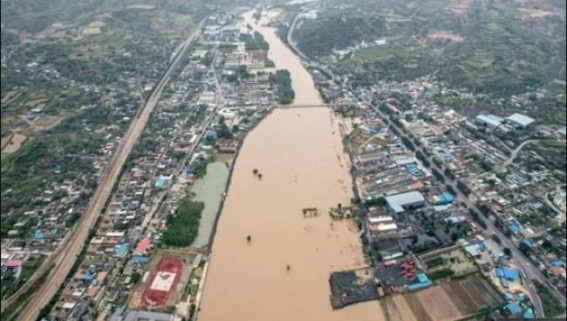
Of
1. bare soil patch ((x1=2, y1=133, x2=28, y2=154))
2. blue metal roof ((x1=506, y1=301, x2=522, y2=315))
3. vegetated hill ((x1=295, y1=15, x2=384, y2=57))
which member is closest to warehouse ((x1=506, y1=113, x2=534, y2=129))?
blue metal roof ((x1=506, y1=301, x2=522, y2=315))

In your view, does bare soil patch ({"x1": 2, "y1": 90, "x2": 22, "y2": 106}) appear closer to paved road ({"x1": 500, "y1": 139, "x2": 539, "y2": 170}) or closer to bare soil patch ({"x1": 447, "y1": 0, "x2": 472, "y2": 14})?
paved road ({"x1": 500, "y1": 139, "x2": 539, "y2": 170})

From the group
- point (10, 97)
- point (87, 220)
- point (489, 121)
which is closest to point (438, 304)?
point (489, 121)

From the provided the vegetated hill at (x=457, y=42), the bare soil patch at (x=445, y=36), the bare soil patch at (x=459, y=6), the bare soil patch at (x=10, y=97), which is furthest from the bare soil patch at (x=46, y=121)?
the bare soil patch at (x=459, y=6)

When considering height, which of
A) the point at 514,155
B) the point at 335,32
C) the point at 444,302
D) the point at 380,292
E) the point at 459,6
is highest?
the point at 459,6

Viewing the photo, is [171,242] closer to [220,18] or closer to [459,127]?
[459,127]

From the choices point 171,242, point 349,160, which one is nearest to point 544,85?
point 349,160

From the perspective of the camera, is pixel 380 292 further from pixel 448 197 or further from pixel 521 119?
pixel 521 119

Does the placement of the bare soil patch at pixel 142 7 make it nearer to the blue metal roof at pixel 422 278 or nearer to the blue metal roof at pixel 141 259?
the blue metal roof at pixel 141 259
